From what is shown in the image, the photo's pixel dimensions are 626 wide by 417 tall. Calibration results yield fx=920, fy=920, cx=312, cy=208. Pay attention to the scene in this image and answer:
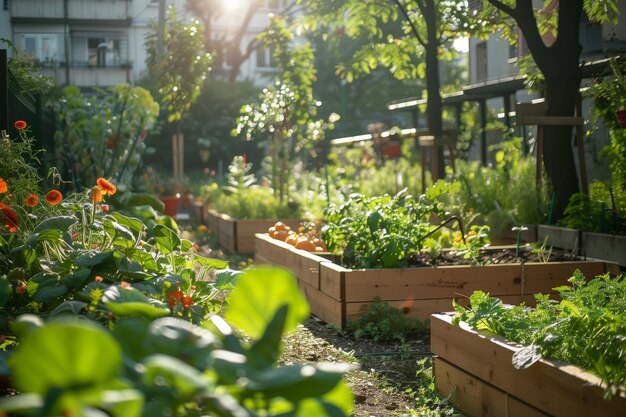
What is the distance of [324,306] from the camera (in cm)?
648

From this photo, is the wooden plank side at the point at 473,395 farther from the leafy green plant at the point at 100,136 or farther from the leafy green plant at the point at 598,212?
the leafy green plant at the point at 100,136

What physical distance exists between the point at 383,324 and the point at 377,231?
2.49 ft

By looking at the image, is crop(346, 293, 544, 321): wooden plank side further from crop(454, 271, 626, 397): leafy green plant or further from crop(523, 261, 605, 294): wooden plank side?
crop(454, 271, 626, 397): leafy green plant

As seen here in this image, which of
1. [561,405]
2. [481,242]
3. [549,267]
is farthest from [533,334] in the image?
[481,242]

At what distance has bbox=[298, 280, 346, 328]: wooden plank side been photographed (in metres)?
6.05

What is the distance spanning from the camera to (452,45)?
1416 centimetres

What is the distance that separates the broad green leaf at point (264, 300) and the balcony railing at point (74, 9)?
36.3 metres

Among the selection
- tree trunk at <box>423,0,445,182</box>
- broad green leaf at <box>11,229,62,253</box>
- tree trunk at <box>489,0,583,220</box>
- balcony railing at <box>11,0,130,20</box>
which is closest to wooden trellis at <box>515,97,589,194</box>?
tree trunk at <box>489,0,583,220</box>

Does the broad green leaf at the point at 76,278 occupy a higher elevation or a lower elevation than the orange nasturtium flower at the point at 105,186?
lower

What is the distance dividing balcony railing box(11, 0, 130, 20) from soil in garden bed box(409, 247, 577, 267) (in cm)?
3197

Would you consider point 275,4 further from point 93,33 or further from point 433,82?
point 433,82

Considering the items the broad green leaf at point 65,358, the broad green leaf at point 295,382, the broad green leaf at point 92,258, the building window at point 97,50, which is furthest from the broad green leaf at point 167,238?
the building window at point 97,50

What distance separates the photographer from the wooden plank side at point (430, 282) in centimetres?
598

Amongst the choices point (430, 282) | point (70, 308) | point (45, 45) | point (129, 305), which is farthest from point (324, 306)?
point (45, 45)
